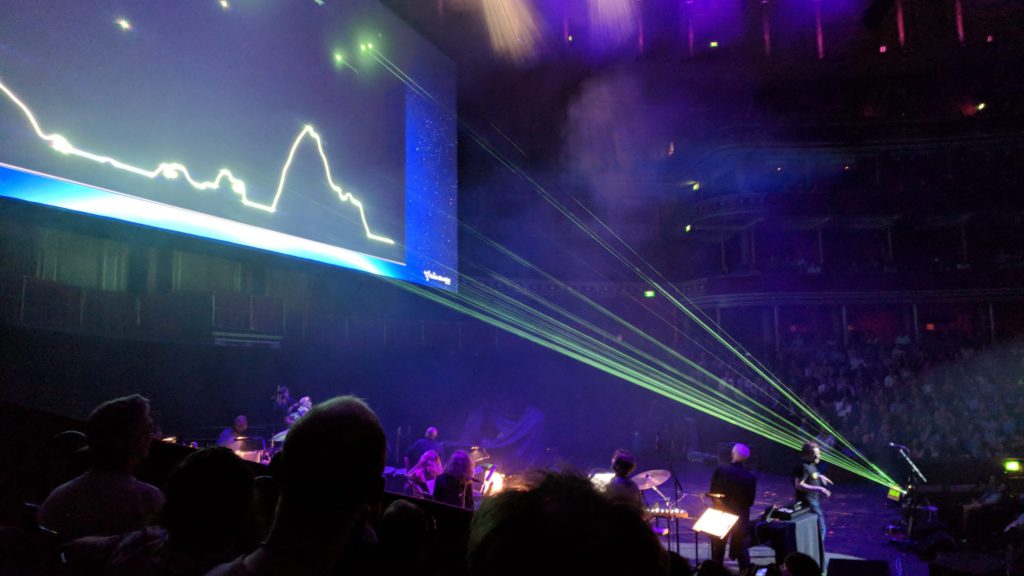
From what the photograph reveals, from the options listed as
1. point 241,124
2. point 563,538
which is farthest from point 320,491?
point 241,124

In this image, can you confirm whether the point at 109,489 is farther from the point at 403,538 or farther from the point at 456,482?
the point at 456,482

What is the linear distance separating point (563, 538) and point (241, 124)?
719 cm

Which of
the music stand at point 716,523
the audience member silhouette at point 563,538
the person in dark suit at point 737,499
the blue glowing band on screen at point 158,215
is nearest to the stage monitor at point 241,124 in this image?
the blue glowing band on screen at point 158,215

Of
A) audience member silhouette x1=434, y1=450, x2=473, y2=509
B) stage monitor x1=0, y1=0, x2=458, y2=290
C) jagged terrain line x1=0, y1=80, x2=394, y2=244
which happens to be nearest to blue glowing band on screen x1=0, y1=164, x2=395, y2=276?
stage monitor x1=0, y1=0, x2=458, y2=290

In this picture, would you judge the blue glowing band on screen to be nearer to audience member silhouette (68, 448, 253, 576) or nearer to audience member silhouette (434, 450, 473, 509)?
audience member silhouette (434, 450, 473, 509)

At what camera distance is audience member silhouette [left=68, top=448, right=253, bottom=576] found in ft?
4.82

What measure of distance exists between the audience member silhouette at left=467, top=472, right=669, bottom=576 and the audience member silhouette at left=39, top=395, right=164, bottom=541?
192 cm

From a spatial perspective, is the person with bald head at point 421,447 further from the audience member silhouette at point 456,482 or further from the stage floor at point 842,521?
the audience member silhouette at point 456,482

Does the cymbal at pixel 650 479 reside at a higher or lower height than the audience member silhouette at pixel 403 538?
lower

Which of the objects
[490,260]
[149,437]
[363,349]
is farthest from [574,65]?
[149,437]

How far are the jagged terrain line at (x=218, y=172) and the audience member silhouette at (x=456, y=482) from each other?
373cm

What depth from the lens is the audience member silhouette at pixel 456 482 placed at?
5.91 m

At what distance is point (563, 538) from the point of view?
0.76 meters

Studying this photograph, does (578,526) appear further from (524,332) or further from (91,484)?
(524,332)
